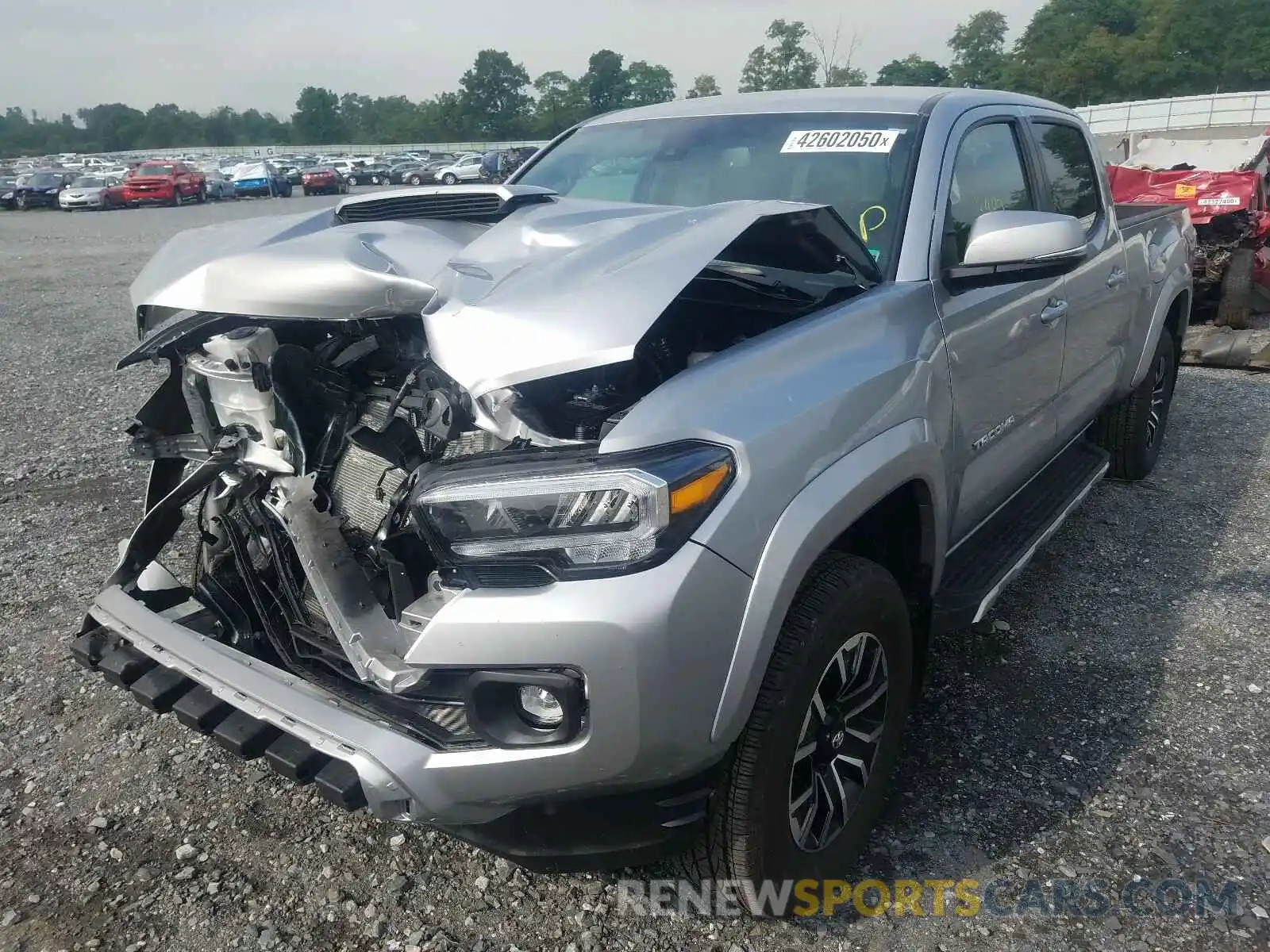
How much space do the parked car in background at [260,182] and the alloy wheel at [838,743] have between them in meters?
38.7

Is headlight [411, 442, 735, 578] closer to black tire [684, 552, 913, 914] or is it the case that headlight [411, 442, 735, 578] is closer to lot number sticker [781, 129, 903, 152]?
black tire [684, 552, 913, 914]

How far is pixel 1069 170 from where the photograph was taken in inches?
156

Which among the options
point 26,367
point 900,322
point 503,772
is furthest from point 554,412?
point 26,367

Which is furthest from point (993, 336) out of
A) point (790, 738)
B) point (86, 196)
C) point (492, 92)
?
point (492, 92)

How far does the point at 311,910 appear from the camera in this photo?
232cm

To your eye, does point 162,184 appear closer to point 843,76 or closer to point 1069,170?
point 843,76

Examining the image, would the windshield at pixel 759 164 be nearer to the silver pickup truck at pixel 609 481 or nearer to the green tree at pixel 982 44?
the silver pickup truck at pixel 609 481

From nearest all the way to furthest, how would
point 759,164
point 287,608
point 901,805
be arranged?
1. point 287,608
2. point 901,805
3. point 759,164

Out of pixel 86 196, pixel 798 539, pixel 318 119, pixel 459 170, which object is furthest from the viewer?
pixel 318 119

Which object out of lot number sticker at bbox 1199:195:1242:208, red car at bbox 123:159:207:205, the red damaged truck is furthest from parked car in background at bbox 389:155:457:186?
lot number sticker at bbox 1199:195:1242:208

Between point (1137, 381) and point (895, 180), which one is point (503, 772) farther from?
point (1137, 381)

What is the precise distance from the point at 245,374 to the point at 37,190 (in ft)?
119

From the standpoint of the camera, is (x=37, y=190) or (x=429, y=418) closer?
(x=429, y=418)

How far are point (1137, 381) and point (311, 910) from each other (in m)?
4.09
